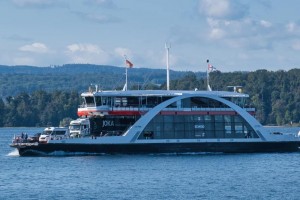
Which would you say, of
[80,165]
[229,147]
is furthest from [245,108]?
[80,165]

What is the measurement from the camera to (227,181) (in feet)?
234

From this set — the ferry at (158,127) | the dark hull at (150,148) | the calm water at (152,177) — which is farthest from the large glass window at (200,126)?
the calm water at (152,177)

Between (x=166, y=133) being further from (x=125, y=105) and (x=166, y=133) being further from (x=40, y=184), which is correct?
(x=40, y=184)

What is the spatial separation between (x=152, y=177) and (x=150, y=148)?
16857mm

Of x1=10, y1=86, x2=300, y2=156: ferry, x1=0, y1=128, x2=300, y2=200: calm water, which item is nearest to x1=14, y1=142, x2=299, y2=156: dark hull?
x1=10, y1=86, x2=300, y2=156: ferry

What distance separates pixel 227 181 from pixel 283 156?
24.5 metres

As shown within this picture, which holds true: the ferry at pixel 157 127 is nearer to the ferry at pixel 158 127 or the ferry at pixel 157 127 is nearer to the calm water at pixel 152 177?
the ferry at pixel 158 127

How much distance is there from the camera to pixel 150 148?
90.4m

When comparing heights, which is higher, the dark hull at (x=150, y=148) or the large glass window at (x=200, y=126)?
the large glass window at (x=200, y=126)

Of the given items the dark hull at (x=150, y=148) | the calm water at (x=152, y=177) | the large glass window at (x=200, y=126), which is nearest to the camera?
the calm water at (x=152, y=177)

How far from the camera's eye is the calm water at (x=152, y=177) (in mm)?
64250

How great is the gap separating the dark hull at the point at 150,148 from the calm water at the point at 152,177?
758mm

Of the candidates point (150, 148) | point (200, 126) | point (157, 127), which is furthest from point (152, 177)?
point (200, 126)

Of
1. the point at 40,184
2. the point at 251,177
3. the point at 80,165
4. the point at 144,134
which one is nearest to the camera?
the point at 40,184
